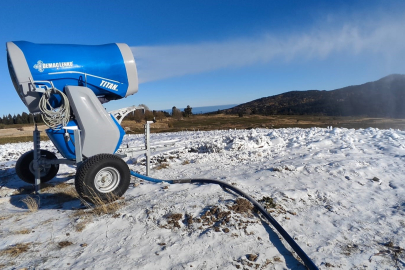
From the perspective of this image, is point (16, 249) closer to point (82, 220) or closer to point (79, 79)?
point (82, 220)

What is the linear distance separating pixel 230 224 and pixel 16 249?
8.41 feet

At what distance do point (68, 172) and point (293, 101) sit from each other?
70766 millimetres

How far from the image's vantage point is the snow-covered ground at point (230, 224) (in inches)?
109

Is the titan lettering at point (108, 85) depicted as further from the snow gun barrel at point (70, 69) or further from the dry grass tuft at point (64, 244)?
the dry grass tuft at point (64, 244)

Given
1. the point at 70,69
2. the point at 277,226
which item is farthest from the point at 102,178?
the point at 277,226

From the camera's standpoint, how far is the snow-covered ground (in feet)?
9.11

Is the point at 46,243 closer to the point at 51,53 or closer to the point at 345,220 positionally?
the point at 51,53

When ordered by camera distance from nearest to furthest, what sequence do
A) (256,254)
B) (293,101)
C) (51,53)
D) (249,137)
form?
(256,254), (51,53), (249,137), (293,101)

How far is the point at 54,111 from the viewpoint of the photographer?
177 inches

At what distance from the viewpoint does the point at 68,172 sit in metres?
6.90

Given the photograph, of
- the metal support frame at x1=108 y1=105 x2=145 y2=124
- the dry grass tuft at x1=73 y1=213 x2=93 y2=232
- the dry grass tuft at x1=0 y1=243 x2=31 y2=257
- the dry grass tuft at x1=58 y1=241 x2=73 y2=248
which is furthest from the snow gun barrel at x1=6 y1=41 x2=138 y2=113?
the dry grass tuft at x1=58 y1=241 x2=73 y2=248

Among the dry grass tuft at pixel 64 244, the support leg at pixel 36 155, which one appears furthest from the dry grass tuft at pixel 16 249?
the support leg at pixel 36 155

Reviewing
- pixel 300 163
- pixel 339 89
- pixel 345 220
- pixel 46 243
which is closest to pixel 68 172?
pixel 46 243

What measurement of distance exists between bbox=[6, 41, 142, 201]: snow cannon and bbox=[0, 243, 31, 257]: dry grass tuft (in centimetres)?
101
